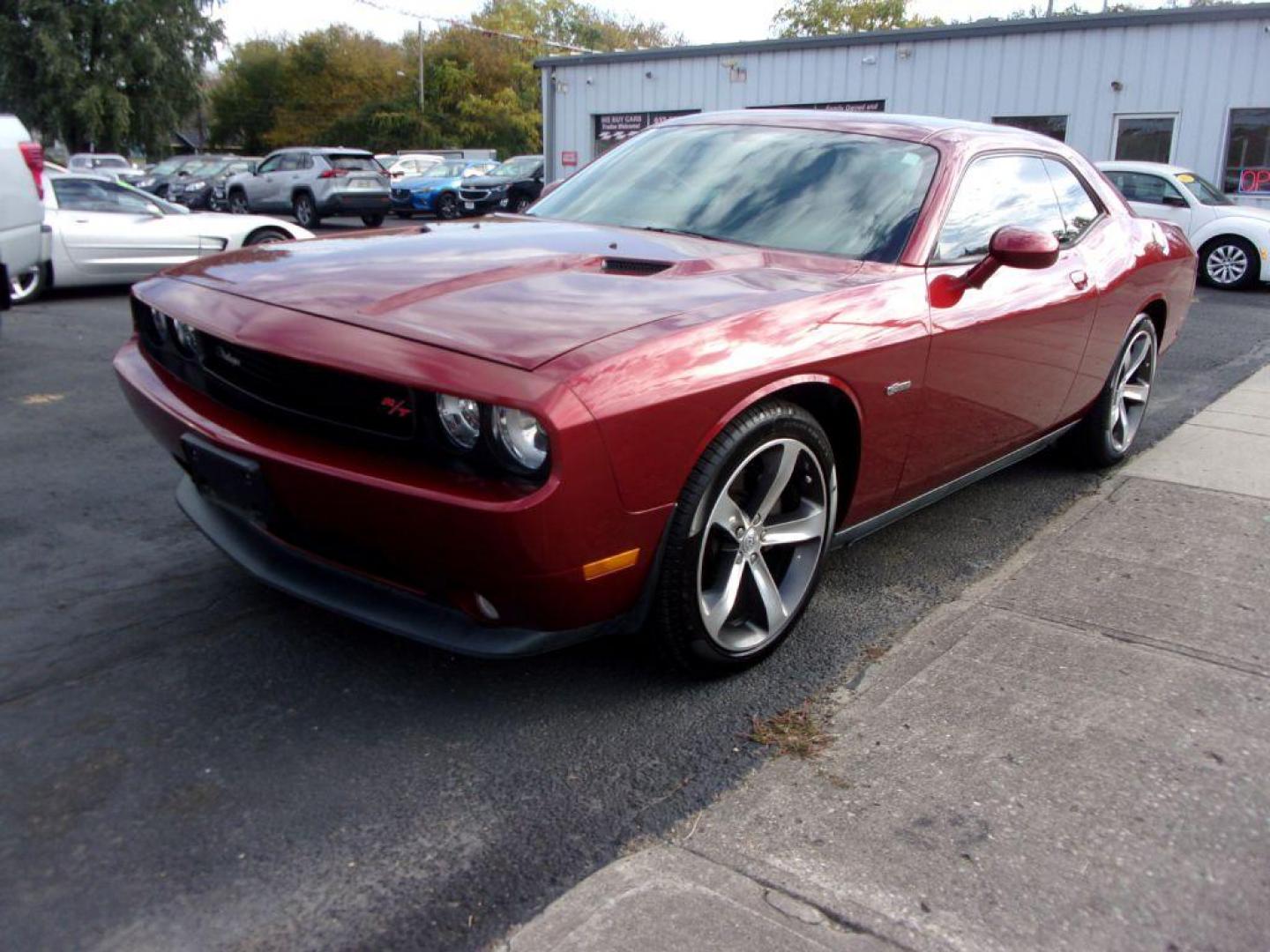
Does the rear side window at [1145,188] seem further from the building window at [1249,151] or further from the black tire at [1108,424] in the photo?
the black tire at [1108,424]

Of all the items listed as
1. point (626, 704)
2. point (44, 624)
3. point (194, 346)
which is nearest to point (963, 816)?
point (626, 704)

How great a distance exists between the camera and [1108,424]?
5023 millimetres

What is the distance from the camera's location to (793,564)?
3182mm

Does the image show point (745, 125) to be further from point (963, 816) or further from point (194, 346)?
point (963, 816)

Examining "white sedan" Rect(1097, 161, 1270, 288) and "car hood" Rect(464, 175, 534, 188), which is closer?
"white sedan" Rect(1097, 161, 1270, 288)

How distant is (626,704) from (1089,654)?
1.40 metres

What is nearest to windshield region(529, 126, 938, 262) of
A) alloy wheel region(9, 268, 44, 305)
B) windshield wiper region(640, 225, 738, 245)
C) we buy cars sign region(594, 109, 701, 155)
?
windshield wiper region(640, 225, 738, 245)

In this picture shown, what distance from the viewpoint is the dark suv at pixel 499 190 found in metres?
25.3

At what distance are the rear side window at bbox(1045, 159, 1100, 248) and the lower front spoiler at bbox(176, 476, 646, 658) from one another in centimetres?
287

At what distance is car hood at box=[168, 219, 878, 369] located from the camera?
257cm

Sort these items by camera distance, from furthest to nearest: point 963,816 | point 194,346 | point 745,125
A: point 745,125, point 194,346, point 963,816

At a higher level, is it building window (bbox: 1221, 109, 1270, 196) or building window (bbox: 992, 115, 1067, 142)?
building window (bbox: 992, 115, 1067, 142)

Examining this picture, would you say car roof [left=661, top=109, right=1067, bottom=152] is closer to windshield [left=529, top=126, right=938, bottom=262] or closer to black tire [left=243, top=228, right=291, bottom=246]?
windshield [left=529, top=126, right=938, bottom=262]

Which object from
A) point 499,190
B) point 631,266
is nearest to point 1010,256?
point 631,266
